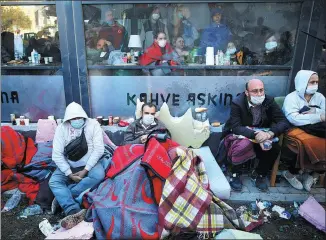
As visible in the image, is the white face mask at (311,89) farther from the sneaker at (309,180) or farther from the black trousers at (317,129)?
the sneaker at (309,180)

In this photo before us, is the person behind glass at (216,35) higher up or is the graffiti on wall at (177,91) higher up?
the person behind glass at (216,35)

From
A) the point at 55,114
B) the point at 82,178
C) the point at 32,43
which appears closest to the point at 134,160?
the point at 82,178

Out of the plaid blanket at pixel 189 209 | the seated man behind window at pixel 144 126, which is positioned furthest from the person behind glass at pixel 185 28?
the plaid blanket at pixel 189 209

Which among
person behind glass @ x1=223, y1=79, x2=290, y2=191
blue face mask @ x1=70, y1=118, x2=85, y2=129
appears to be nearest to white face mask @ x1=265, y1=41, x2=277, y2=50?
person behind glass @ x1=223, y1=79, x2=290, y2=191

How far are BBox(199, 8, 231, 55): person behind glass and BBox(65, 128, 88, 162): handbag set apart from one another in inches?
98.5

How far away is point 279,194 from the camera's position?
3803mm

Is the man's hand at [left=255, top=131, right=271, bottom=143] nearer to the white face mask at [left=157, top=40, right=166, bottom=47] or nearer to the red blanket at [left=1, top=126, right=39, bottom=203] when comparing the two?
the white face mask at [left=157, top=40, right=166, bottom=47]

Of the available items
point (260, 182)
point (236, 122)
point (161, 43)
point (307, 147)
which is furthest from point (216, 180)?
point (161, 43)

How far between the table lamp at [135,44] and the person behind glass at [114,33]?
86 millimetres

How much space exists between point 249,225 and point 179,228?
833 millimetres

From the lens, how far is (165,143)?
3627mm

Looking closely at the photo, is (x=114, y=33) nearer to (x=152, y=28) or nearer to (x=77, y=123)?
(x=152, y=28)

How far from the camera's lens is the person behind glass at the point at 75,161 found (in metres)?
3.48

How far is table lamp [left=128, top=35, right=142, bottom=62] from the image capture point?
15.3 feet
